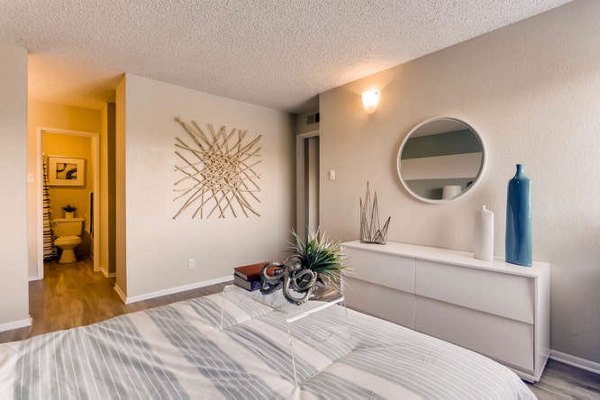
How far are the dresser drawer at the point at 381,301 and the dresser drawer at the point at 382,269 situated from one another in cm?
6

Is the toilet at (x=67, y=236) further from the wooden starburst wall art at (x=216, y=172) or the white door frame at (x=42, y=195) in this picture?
the wooden starburst wall art at (x=216, y=172)

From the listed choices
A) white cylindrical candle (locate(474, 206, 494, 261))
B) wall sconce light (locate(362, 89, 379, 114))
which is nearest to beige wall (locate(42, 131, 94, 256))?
wall sconce light (locate(362, 89, 379, 114))

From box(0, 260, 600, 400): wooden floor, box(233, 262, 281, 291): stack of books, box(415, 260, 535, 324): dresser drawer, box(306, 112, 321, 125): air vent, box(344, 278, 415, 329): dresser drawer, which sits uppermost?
box(306, 112, 321, 125): air vent

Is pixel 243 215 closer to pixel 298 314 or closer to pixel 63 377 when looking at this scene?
pixel 298 314

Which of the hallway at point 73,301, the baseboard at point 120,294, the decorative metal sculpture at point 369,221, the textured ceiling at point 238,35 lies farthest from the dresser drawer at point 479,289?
the baseboard at point 120,294

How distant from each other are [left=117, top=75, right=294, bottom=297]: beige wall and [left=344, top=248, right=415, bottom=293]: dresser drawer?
1813 millimetres

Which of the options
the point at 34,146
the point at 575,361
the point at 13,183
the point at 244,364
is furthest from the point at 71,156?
the point at 575,361

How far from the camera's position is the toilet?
4.73m

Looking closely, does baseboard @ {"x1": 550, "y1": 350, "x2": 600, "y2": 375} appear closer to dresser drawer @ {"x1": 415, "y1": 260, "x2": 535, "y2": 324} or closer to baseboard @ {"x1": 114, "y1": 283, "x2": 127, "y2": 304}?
dresser drawer @ {"x1": 415, "y1": 260, "x2": 535, "y2": 324}

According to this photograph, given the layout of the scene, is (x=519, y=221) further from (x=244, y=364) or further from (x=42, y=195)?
(x=42, y=195)

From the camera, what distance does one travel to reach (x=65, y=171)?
5113 millimetres

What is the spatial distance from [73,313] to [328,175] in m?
3.01

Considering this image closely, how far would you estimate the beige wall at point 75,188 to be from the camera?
5.03m

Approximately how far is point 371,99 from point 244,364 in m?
2.72
